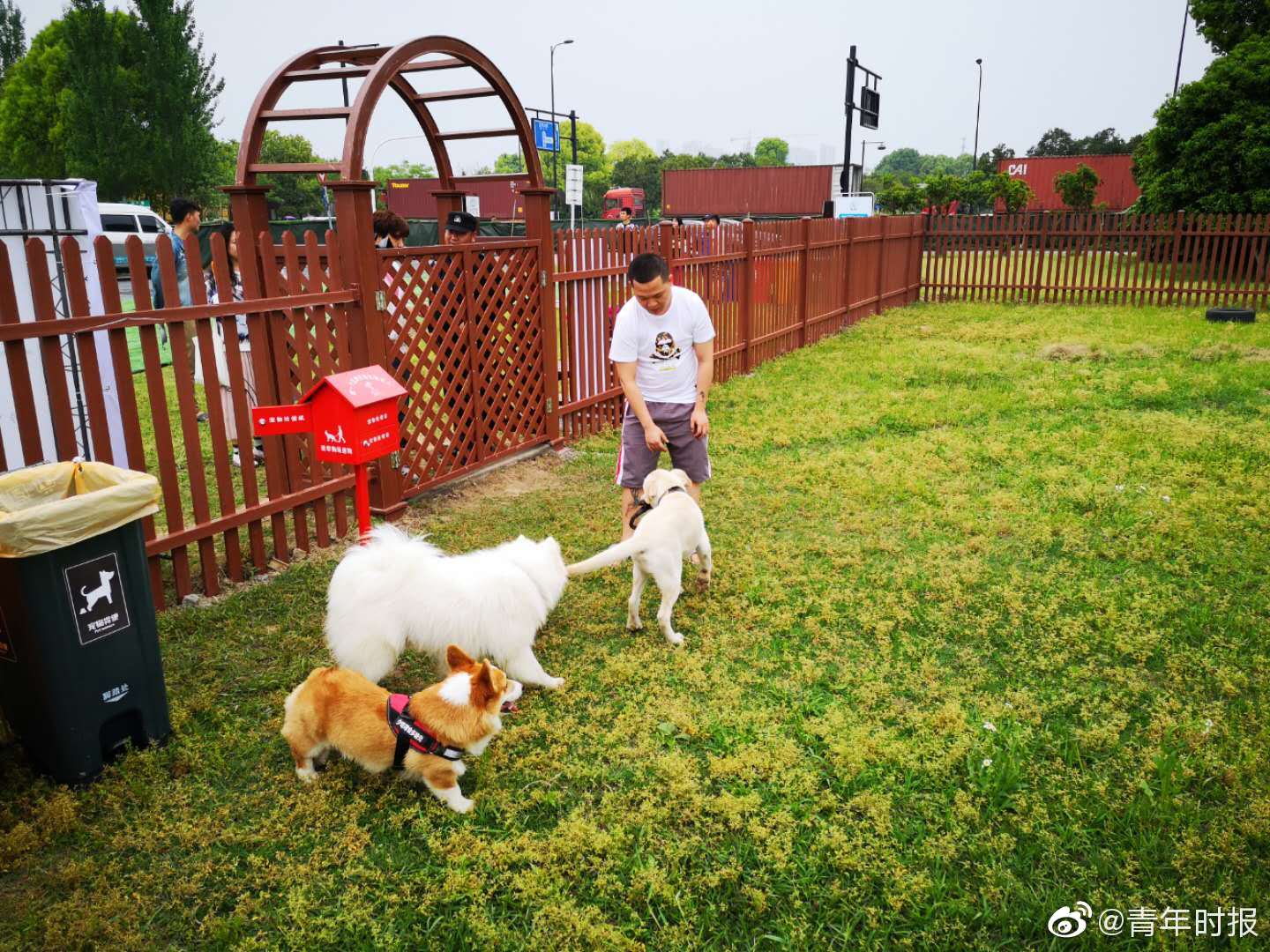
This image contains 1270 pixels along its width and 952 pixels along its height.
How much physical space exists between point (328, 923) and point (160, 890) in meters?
0.57

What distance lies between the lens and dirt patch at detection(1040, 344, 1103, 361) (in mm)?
10820

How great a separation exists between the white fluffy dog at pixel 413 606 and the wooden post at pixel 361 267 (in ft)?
6.95

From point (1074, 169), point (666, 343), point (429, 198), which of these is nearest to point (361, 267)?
point (666, 343)

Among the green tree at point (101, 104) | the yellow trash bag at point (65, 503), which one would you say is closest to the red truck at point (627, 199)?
the green tree at point (101, 104)

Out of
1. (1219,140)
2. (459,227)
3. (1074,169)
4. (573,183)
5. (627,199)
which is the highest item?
(1074,169)

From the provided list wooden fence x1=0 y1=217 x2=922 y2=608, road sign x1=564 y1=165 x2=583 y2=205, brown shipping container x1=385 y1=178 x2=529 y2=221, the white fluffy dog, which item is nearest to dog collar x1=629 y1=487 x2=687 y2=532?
the white fluffy dog

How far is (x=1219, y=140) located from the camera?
63.7 feet

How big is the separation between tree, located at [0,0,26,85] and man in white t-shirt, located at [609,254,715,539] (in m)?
52.1

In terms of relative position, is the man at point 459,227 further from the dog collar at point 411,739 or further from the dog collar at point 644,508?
the dog collar at point 411,739

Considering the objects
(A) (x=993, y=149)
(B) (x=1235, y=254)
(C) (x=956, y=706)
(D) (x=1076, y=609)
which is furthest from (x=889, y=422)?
(A) (x=993, y=149)

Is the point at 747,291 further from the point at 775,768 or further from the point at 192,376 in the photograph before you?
the point at 775,768

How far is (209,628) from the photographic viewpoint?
13.2 ft

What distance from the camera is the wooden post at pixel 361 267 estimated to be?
486cm

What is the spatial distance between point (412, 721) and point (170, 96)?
38733 mm
